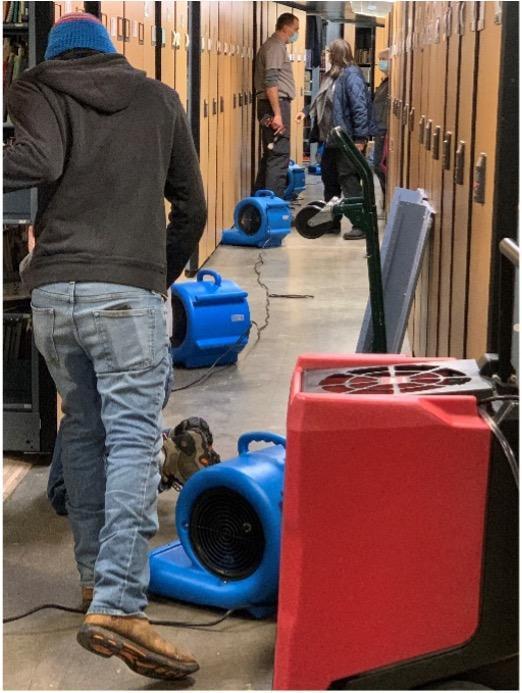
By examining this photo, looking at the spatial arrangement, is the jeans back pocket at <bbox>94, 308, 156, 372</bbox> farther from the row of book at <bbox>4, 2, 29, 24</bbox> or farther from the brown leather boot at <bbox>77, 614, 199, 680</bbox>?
the row of book at <bbox>4, 2, 29, 24</bbox>

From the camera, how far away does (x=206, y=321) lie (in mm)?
6039

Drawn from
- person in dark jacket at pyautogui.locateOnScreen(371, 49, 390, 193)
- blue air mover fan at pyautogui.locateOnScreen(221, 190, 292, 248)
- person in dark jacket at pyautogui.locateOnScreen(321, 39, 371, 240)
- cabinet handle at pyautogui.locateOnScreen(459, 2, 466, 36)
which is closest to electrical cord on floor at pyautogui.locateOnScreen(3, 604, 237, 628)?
cabinet handle at pyautogui.locateOnScreen(459, 2, 466, 36)

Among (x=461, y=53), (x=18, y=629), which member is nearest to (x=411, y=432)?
(x=18, y=629)

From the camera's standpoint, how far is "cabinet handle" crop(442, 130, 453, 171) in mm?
4289

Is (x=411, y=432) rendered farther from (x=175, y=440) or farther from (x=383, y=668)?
(x=175, y=440)

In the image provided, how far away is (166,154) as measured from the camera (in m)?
3.08

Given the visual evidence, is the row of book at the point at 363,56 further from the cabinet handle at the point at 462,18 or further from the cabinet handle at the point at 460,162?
the cabinet handle at the point at 460,162

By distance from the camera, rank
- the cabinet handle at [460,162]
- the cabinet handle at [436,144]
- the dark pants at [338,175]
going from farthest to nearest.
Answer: the dark pants at [338,175]
the cabinet handle at [436,144]
the cabinet handle at [460,162]

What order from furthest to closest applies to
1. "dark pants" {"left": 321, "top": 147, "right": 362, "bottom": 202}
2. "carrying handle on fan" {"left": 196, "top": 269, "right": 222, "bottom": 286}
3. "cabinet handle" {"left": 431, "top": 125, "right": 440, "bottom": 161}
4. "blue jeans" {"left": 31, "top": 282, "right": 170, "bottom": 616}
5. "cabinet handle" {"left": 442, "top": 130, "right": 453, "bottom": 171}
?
"dark pants" {"left": 321, "top": 147, "right": 362, "bottom": 202}, "carrying handle on fan" {"left": 196, "top": 269, "right": 222, "bottom": 286}, "cabinet handle" {"left": 431, "top": 125, "right": 440, "bottom": 161}, "cabinet handle" {"left": 442, "top": 130, "right": 453, "bottom": 171}, "blue jeans" {"left": 31, "top": 282, "right": 170, "bottom": 616}

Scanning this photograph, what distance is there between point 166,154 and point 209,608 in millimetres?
1247

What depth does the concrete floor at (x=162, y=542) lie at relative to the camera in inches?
115

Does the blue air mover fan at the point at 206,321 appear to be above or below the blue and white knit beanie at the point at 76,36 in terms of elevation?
below

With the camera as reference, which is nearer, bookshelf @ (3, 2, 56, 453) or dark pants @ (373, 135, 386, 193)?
bookshelf @ (3, 2, 56, 453)

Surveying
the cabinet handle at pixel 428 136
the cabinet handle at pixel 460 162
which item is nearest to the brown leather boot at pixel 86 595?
the cabinet handle at pixel 460 162
